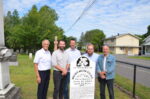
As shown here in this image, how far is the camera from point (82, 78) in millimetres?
4531

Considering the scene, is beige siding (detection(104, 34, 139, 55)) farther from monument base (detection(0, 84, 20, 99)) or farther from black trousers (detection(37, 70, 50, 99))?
monument base (detection(0, 84, 20, 99))

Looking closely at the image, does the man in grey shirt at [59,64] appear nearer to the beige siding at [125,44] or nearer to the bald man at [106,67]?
the bald man at [106,67]

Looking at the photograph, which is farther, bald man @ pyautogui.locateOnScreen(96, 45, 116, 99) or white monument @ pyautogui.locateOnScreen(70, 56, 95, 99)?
bald man @ pyautogui.locateOnScreen(96, 45, 116, 99)

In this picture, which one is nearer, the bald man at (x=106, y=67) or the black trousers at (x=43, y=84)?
the bald man at (x=106, y=67)

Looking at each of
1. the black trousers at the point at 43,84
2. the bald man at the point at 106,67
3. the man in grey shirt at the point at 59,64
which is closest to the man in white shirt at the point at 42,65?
the black trousers at the point at 43,84

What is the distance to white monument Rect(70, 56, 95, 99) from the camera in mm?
4484

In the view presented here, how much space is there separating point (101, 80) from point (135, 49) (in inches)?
2480

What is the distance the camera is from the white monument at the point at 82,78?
448 centimetres

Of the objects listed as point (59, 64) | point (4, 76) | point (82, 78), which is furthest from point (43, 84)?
point (82, 78)

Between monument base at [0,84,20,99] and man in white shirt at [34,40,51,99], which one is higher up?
man in white shirt at [34,40,51,99]

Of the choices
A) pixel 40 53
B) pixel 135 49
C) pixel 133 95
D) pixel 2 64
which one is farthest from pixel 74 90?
pixel 135 49

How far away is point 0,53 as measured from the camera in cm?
459

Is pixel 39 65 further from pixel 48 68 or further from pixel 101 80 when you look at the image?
pixel 101 80

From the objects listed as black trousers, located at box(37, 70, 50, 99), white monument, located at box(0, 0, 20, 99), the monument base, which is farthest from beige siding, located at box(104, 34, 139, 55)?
white monument, located at box(0, 0, 20, 99)
